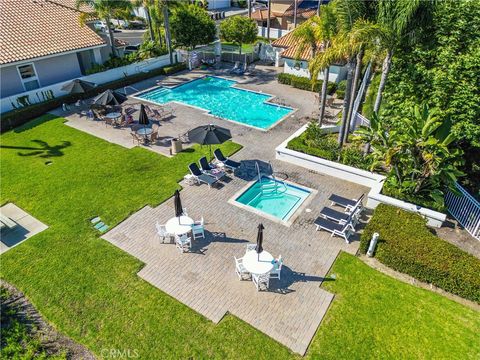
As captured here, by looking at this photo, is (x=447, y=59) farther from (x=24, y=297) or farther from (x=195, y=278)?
(x=24, y=297)

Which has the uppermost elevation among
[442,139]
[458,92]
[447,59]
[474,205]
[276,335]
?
[447,59]

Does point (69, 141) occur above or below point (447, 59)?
below

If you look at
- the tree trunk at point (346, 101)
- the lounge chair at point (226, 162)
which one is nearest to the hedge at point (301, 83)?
the tree trunk at point (346, 101)

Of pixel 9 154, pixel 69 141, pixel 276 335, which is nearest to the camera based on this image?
pixel 276 335

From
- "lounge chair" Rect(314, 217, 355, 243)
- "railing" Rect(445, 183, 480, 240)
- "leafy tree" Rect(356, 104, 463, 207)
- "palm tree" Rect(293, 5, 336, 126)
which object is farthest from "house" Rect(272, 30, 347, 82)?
"lounge chair" Rect(314, 217, 355, 243)

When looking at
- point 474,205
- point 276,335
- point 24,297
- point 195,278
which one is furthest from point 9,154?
point 474,205

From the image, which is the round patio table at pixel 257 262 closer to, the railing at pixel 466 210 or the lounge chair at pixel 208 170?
the lounge chair at pixel 208 170

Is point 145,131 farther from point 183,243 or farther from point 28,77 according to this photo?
point 28,77
